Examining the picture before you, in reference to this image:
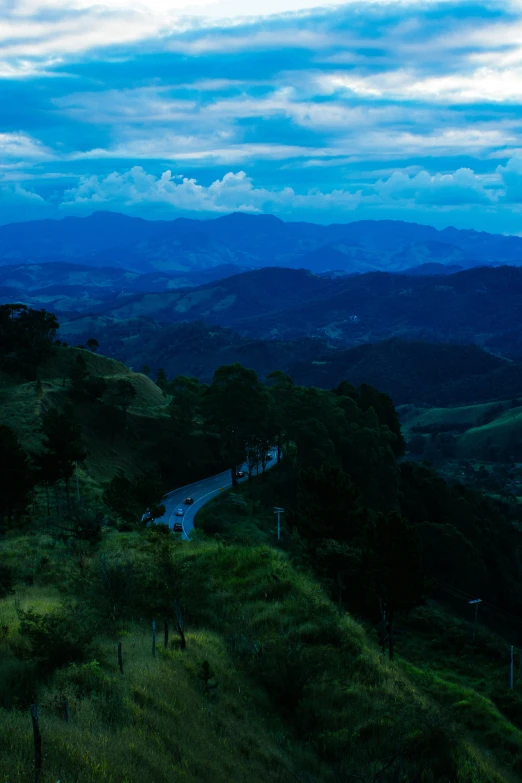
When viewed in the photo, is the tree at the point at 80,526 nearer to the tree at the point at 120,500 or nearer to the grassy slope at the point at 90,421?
the tree at the point at 120,500

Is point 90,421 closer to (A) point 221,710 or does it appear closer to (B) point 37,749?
(A) point 221,710

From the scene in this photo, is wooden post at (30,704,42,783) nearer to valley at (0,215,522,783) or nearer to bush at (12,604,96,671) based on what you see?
valley at (0,215,522,783)

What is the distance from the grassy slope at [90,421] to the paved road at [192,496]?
657 cm

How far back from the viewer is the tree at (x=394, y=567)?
2906 cm

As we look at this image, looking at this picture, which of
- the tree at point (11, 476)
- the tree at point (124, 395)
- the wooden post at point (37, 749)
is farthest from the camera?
the tree at point (124, 395)

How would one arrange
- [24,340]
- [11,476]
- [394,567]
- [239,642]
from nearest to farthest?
[239,642] < [394,567] < [11,476] < [24,340]

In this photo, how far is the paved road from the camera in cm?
5685

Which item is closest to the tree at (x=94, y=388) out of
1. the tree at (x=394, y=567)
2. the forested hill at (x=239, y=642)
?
the forested hill at (x=239, y=642)

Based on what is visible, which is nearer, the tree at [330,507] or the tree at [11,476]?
the tree at [330,507]

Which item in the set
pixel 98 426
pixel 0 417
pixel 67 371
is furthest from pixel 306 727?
pixel 67 371

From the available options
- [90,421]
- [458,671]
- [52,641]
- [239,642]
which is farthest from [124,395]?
[52,641]

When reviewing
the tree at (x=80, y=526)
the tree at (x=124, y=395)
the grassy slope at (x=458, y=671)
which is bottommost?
the grassy slope at (x=458, y=671)

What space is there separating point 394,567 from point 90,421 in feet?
188

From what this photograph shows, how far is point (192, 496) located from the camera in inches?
2657
